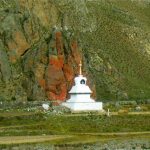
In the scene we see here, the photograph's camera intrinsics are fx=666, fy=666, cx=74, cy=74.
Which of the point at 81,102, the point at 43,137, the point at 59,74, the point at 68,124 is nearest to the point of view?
the point at 43,137

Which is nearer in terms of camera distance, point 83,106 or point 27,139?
point 27,139

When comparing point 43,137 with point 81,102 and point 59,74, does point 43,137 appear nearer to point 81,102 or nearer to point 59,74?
point 81,102

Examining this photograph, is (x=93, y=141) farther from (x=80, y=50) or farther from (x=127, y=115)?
(x=80, y=50)

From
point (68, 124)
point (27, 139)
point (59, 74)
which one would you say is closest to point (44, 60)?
point (59, 74)

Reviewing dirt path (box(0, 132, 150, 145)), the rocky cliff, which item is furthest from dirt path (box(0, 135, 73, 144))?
the rocky cliff

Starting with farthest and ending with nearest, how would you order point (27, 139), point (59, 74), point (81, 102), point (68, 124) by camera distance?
point (59, 74), point (81, 102), point (68, 124), point (27, 139)

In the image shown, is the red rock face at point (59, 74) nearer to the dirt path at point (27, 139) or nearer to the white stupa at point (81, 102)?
the white stupa at point (81, 102)

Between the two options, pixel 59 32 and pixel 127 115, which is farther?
pixel 59 32

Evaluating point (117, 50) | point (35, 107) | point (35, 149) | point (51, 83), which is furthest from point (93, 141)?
point (117, 50)

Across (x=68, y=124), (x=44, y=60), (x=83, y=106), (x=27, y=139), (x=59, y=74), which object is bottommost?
(x=27, y=139)

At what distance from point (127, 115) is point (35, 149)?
32413 millimetres

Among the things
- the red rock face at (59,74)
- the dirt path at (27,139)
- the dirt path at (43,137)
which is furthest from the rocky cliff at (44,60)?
the dirt path at (27,139)

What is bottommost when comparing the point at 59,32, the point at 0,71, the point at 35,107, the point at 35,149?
the point at 35,149

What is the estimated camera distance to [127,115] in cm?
9762
